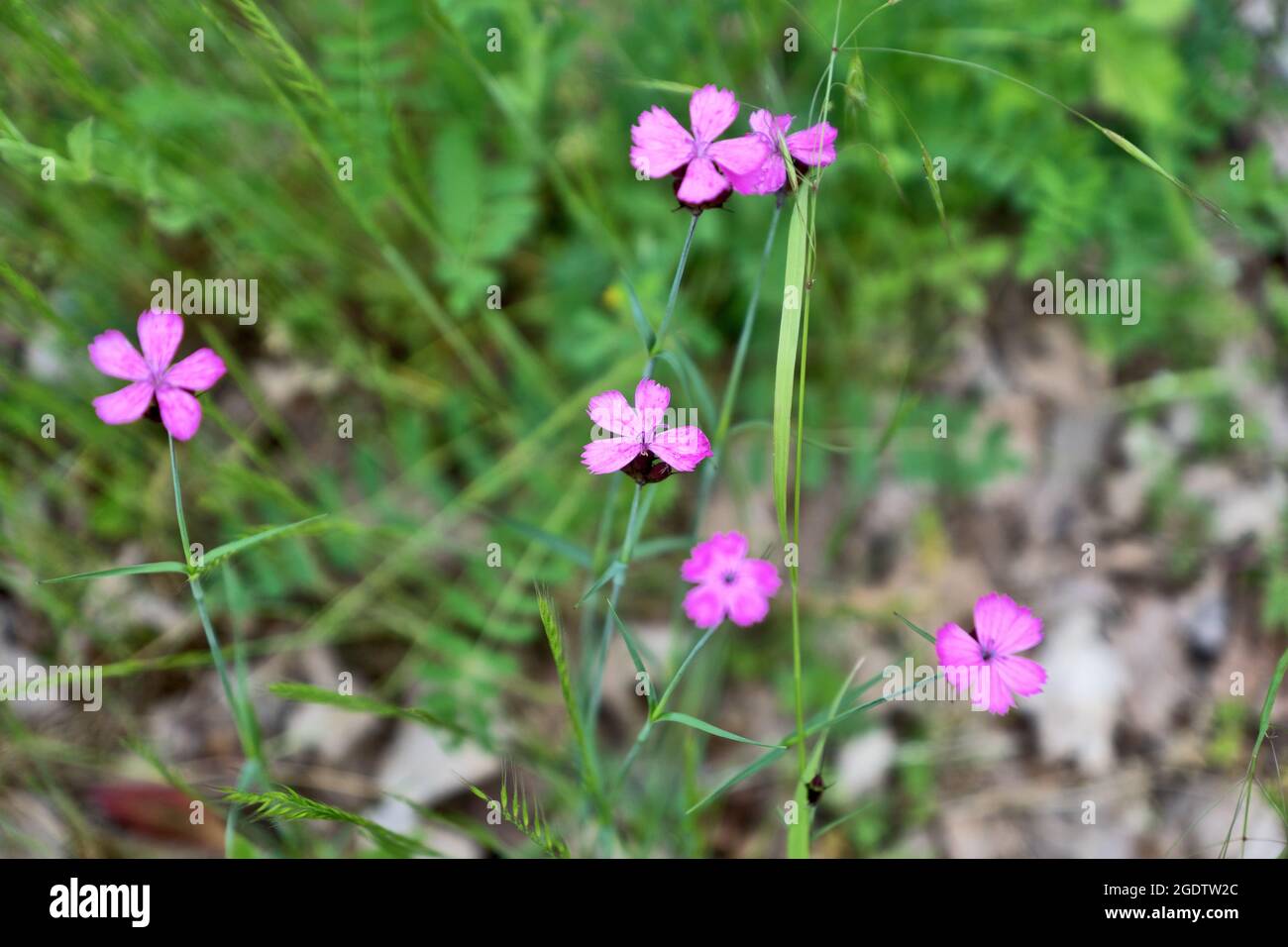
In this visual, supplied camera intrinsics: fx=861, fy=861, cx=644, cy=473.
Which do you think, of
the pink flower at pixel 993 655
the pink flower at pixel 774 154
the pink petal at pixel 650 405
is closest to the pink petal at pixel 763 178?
the pink flower at pixel 774 154

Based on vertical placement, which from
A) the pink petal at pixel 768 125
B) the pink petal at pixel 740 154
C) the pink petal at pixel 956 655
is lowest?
the pink petal at pixel 956 655

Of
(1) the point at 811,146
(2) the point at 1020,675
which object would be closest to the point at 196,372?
(1) the point at 811,146

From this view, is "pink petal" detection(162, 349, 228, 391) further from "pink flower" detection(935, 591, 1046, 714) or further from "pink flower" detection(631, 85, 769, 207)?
"pink flower" detection(935, 591, 1046, 714)

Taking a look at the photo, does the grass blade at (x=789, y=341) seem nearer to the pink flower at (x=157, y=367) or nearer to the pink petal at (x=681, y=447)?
the pink petal at (x=681, y=447)

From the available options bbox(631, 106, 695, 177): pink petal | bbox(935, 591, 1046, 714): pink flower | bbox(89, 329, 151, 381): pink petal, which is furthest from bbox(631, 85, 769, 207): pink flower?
bbox(89, 329, 151, 381): pink petal

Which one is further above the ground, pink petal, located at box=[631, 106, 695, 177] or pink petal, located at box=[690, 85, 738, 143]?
pink petal, located at box=[690, 85, 738, 143]
